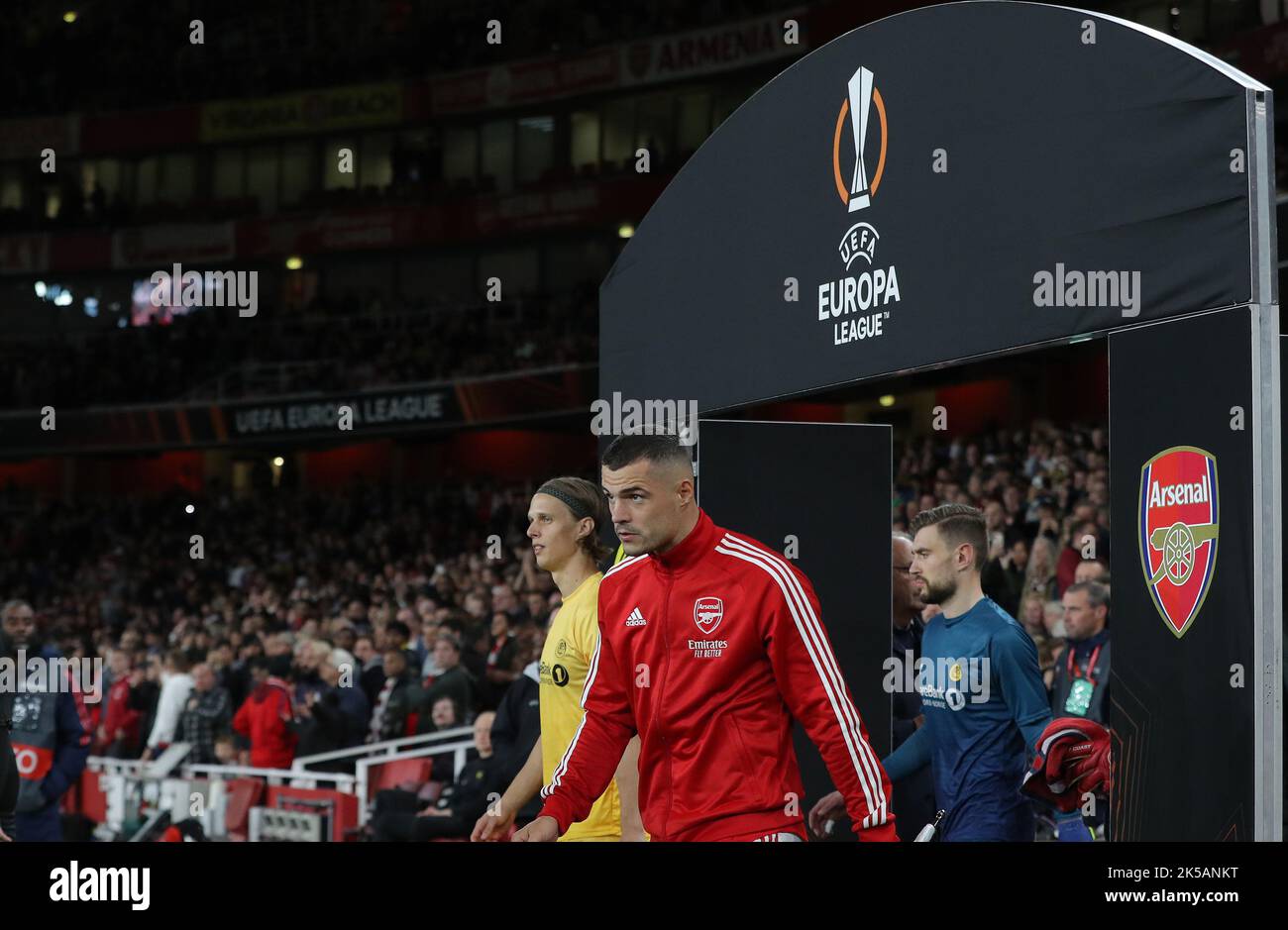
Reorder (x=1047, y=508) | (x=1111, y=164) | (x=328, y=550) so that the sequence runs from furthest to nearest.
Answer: (x=328, y=550) → (x=1047, y=508) → (x=1111, y=164)

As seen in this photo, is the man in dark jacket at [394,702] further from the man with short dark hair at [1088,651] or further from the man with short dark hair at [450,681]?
the man with short dark hair at [1088,651]

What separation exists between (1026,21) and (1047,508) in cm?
726

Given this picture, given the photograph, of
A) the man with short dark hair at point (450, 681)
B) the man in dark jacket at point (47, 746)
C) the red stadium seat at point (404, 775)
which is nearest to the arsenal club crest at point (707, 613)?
the man in dark jacket at point (47, 746)

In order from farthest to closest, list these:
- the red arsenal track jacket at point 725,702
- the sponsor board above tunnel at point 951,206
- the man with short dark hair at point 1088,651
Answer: the man with short dark hair at point 1088,651 < the red arsenal track jacket at point 725,702 < the sponsor board above tunnel at point 951,206

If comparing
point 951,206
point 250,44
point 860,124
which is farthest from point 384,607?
point 250,44

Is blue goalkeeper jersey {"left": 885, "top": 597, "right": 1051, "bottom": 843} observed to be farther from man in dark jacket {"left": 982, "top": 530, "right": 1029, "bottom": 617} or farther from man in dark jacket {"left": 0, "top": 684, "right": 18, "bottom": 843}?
man in dark jacket {"left": 982, "top": 530, "right": 1029, "bottom": 617}

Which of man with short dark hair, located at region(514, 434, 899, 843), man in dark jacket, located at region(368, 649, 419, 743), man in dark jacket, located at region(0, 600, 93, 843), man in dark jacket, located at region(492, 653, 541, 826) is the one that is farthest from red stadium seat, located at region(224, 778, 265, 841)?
man with short dark hair, located at region(514, 434, 899, 843)

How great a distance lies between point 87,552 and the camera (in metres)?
32.3

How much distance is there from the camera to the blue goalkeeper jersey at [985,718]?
5.55 metres

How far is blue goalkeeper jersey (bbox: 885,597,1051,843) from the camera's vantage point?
555 centimetres

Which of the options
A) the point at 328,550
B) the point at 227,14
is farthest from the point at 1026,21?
the point at 227,14

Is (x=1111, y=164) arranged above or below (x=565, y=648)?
above

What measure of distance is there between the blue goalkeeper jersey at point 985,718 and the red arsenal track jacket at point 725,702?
3.40 ft
